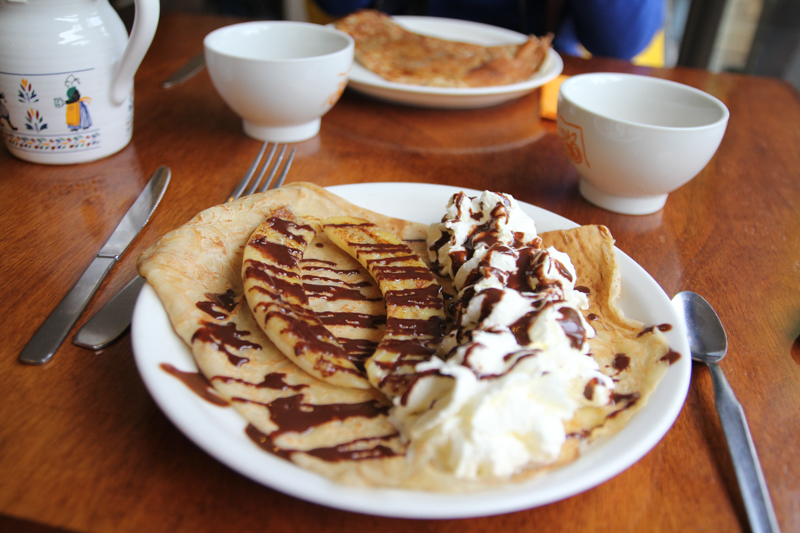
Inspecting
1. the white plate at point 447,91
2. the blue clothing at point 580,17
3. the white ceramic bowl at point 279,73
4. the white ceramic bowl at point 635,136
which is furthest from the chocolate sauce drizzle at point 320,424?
the blue clothing at point 580,17

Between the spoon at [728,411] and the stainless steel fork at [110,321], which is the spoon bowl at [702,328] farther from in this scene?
the stainless steel fork at [110,321]

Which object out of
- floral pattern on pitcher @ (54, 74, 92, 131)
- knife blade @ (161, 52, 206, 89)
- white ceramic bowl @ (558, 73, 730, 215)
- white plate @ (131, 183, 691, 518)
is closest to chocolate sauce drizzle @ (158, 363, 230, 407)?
white plate @ (131, 183, 691, 518)

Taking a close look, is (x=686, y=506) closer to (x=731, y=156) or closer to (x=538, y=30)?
(x=731, y=156)

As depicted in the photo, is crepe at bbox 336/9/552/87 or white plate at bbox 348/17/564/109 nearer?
white plate at bbox 348/17/564/109

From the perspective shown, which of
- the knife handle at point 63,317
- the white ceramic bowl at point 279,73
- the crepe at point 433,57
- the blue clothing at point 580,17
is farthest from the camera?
the blue clothing at point 580,17

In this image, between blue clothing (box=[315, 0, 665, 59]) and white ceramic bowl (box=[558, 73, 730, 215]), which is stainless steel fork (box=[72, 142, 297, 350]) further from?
blue clothing (box=[315, 0, 665, 59])
